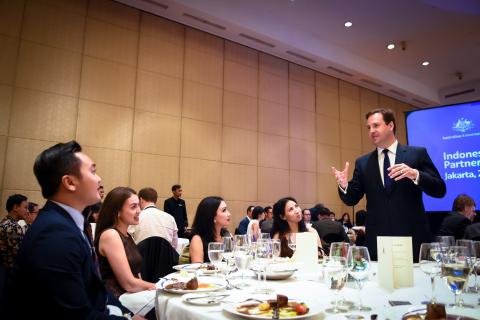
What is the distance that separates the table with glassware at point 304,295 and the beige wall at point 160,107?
17.3 feet

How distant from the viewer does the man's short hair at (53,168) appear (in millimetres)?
1333

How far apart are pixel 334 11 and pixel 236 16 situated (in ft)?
6.67

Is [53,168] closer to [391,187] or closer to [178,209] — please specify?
[391,187]

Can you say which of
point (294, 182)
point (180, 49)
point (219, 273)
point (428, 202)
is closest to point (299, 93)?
point (294, 182)

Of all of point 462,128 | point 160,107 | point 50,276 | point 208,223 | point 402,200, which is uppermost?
point 160,107

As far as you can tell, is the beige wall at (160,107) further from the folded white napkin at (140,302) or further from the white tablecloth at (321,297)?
the white tablecloth at (321,297)

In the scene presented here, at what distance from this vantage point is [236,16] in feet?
24.9

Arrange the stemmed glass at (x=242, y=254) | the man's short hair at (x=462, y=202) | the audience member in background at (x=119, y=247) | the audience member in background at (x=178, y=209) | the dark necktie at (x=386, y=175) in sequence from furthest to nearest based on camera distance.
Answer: the audience member in background at (x=178, y=209) → the man's short hair at (x=462, y=202) → the dark necktie at (x=386, y=175) → the audience member in background at (x=119, y=247) → the stemmed glass at (x=242, y=254)

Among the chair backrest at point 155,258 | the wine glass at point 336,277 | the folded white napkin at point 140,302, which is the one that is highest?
the wine glass at point 336,277

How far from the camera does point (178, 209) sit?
6.90 metres

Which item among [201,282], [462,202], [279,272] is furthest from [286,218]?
[462,202]

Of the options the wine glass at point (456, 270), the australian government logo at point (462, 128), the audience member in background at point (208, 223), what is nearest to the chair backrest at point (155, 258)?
the audience member in background at point (208, 223)

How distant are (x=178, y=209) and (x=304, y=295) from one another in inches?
225

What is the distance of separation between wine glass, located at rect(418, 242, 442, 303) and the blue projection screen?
347 cm
